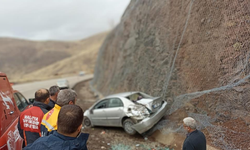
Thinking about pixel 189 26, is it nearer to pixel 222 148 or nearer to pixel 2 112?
pixel 222 148

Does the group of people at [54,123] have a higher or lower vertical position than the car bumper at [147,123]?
higher

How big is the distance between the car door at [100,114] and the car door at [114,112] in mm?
224

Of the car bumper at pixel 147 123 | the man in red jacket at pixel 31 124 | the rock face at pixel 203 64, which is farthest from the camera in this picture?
the car bumper at pixel 147 123

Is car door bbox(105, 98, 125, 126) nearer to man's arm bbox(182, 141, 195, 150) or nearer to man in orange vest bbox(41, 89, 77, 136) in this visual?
man's arm bbox(182, 141, 195, 150)

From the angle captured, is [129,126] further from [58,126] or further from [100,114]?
[58,126]

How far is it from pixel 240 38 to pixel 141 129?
4160mm

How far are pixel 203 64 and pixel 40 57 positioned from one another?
117554mm

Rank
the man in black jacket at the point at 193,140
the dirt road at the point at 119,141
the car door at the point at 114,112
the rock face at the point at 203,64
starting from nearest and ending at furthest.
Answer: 1. the man in black jacket at the point at 193,140
2. the rock face at the point at 203,64
3. the dirt road at the point at 119,141
4. the car door at the point at 114,112

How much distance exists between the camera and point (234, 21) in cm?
540

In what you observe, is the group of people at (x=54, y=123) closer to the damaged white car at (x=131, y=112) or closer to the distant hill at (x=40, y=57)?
the damaged white car at (x=131, y=112)

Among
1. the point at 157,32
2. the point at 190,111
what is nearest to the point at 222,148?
the point at 190,111

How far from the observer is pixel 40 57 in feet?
358

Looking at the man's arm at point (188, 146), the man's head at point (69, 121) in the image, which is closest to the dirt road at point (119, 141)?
the man's arm at point (188, 146)

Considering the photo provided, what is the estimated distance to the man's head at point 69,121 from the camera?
1.85 metres
